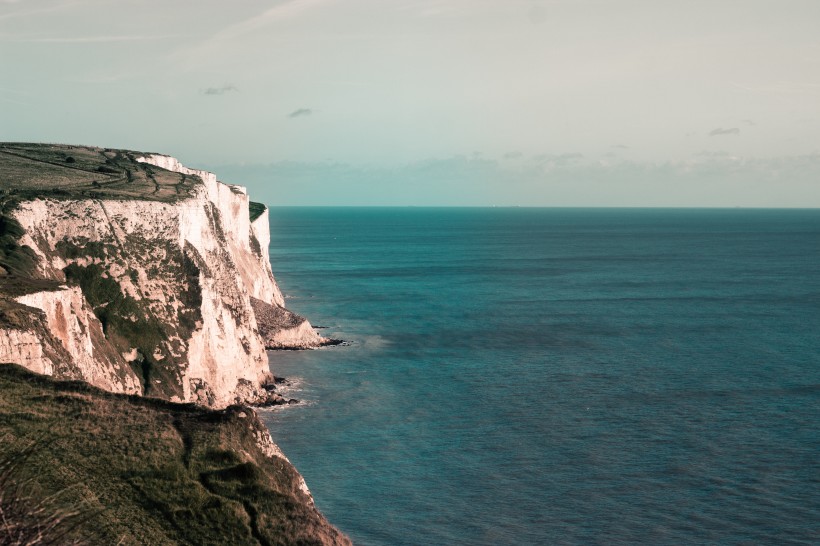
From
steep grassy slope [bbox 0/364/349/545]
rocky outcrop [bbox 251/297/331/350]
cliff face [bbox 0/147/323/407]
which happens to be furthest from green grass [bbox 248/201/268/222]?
steep grassy slope [bbox 0/364/349/545]

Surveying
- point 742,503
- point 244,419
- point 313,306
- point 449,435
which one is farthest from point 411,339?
point 244,419

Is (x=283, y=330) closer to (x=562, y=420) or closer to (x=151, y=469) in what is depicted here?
(x=562, y=420)

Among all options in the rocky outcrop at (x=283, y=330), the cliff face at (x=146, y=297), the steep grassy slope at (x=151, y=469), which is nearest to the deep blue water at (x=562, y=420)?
the rocky outcrop at (x=283, y=330)

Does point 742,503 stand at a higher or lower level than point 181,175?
lower

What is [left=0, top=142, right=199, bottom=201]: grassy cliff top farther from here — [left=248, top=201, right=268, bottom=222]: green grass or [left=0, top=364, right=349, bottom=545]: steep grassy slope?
[left=0, top=364, right=349, bottom=545]: steep grassy slope

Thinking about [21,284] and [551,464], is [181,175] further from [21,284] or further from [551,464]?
[551,464]

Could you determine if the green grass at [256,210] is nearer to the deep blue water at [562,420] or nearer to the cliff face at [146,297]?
the deep blue water at [562,420]

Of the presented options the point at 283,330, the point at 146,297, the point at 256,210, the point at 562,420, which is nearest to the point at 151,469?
the point at 146,297
